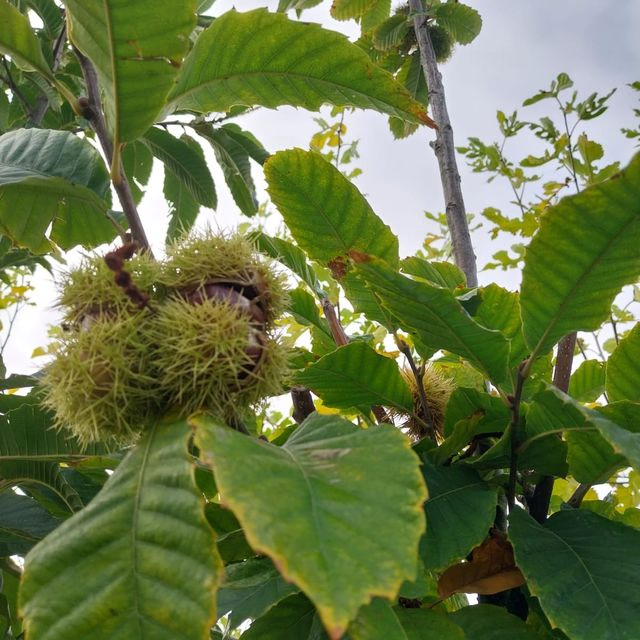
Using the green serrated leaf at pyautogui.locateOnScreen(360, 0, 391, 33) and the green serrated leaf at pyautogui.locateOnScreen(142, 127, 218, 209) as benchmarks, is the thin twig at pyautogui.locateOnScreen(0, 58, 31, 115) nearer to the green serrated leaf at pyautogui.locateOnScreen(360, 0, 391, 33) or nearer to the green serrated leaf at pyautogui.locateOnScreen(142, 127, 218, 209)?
the green serrated leaf at pyautogui.locateOnScreen(142, 127, 218, 209)

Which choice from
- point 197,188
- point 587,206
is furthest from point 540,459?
point 197,188

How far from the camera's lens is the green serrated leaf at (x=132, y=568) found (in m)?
0.57

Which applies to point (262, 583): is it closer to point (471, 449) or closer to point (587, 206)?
point (471, 449)

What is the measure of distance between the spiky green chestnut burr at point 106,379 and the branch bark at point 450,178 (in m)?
0.92

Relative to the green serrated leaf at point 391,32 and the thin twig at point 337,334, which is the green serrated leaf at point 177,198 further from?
the green serrated leaf at point 391,32

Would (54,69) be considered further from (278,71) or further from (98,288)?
(98,288)

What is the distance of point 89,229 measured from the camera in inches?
48.1

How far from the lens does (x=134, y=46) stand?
0.82 metres

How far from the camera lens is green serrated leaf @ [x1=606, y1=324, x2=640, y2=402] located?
99 cm

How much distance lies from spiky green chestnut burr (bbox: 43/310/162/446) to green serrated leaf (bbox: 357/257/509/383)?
269mm

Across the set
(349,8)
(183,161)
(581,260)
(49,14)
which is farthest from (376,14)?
(581,260)

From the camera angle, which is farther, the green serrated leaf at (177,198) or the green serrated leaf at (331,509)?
the green serrated leaf at (177,198)

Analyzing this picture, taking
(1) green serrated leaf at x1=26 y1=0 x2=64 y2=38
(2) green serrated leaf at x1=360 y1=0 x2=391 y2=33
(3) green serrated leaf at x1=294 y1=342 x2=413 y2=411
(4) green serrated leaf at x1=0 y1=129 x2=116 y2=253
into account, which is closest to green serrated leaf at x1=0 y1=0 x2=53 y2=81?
(4) green serrated leaf at x1=0 y1=129 x2=116 y2=253

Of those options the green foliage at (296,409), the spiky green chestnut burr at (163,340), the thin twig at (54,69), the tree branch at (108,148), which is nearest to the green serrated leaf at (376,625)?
the green foliage at (296,409)
